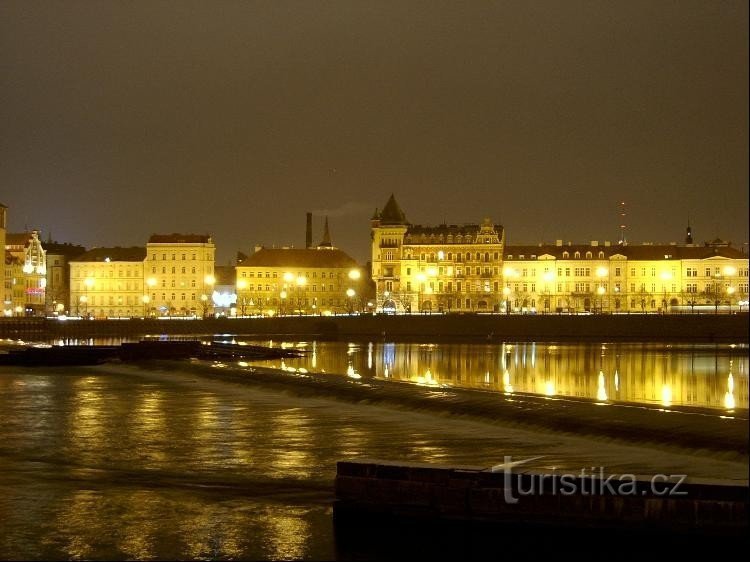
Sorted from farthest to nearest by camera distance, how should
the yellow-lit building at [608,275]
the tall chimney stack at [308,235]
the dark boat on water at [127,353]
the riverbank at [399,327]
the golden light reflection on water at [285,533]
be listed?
the tall chimney stack at [308,235], the yellow-lit building at [608,275], the riverbank at [399,327], the dark boat on water at [127,353], the golden light reflection on water at [285,533]

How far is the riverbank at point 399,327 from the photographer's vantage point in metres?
92.9

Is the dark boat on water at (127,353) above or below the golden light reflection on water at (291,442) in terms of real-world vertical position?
above

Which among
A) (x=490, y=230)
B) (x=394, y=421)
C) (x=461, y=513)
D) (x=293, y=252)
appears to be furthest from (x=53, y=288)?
(x=461, y=513)

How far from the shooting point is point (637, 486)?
A: 1293 centimetres

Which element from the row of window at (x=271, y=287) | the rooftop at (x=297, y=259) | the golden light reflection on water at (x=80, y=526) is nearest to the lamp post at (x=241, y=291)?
the row of window at (x=271, y=287)

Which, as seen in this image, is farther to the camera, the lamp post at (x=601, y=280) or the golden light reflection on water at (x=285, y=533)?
the lamp post at (x=601, y=280)

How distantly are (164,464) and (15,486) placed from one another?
292cm

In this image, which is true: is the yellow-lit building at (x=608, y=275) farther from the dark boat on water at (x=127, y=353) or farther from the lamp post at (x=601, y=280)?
the dark boat on water at (x=127, y=353)

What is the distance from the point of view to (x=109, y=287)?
15788 centimetres

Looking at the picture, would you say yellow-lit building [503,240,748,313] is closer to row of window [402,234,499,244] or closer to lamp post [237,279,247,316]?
row of window [402,234,499,244]

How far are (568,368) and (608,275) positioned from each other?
99.1 m

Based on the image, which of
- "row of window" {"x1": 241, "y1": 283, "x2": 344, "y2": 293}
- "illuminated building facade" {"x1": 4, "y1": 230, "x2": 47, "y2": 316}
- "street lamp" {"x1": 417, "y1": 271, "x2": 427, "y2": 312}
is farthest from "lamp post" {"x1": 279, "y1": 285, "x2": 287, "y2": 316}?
"illuminated building facade" {"x1": 4, "y1": 230, "x2": 47, "y2": 316}

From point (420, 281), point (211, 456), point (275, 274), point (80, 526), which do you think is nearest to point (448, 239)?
point (420, 281)

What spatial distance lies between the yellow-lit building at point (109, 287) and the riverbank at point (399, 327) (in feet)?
152
